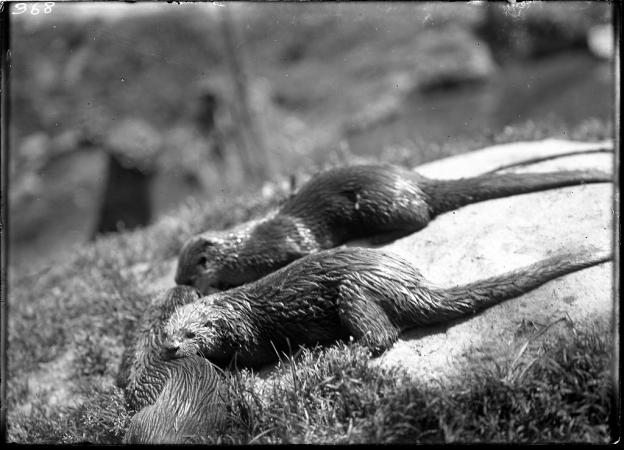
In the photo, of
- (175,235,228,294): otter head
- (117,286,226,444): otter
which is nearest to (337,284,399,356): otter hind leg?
(117,286,226,444): otter

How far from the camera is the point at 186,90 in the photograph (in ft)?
34.7

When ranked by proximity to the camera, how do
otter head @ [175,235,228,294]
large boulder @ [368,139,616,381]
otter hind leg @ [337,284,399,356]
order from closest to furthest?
large boulder @ [368,139,616,381] → otter hind leg @ [337,284,399,356] → otter head @ [175,235,228,294]

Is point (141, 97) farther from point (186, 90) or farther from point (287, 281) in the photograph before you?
point (287, 281)

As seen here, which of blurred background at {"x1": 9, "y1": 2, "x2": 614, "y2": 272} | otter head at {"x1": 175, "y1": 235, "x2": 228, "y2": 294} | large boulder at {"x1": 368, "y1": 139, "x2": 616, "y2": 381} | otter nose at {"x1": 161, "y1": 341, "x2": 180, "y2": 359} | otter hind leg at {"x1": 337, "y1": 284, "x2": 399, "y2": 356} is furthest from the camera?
blurred background at {"x1": 9, "y1": 2, "x2": 614, "y2": 272}

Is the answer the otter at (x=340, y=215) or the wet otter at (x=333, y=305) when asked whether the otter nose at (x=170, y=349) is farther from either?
the otter at (x=340, y=215)

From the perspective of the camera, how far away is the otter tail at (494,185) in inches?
142

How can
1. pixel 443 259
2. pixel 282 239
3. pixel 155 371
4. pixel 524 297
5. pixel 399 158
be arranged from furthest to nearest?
1. pixel 399 158
2. pixel 282 239
3. pixel 443 259
4. pixel 155 371
5. pixel 524 297

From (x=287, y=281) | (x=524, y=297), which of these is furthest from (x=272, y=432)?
(x=524, y=297)

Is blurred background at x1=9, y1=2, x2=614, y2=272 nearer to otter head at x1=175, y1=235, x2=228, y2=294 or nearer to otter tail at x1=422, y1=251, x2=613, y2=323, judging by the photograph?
otter head at x1=175, y1=235, x2=228, y2=294

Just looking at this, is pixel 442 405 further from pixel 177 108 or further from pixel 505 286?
pixel 177 108

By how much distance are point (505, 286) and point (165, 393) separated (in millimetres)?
1660

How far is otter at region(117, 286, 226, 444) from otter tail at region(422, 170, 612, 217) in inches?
67.5

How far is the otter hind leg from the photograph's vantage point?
9.22 ft

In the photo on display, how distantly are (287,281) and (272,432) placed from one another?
79 cm
